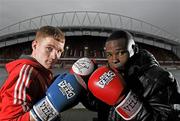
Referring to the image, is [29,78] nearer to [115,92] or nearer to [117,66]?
[115,92]

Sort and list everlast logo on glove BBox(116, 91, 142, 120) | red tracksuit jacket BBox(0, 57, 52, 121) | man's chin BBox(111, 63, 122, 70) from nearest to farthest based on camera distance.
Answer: red tracksuit jacket BBox(0, 57, 52, 121) → everlast logo on glove BBox(116, 91, 142, 120) → man's chin BBox(111, 63, 122, 70)

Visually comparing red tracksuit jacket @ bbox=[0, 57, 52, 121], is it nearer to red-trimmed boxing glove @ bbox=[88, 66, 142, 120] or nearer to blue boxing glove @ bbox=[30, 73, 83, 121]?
blue boxing glove @ bbox=[30, 73, 83, 121]

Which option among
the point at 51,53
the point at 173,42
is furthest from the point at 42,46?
the point at 173,42

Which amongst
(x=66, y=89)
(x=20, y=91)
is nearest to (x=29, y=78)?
(x=20, y=91)

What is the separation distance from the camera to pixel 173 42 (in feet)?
112

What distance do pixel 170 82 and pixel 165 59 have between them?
103ft

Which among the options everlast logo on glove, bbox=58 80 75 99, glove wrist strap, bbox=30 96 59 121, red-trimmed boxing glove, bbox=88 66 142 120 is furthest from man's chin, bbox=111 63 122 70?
glove wrist strap, bbox=30 96 59 121

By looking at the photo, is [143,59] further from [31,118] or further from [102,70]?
[31,118]

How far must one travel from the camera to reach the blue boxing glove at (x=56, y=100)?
148 centimetres

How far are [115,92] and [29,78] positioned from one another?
450mm

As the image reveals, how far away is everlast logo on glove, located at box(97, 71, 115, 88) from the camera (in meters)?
1.63

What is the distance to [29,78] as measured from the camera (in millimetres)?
1513

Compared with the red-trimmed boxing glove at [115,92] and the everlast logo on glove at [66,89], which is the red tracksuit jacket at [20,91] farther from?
the red-trimmed boxing glove at [115,92]

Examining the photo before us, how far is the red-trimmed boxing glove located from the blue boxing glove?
12 centimetres
